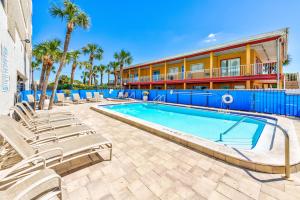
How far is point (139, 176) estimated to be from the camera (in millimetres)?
2797

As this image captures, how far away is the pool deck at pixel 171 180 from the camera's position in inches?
91.2

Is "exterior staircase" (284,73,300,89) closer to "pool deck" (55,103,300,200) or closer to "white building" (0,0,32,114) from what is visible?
"pool deck" (55,103,300,200)

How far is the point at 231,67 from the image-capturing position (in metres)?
15.3

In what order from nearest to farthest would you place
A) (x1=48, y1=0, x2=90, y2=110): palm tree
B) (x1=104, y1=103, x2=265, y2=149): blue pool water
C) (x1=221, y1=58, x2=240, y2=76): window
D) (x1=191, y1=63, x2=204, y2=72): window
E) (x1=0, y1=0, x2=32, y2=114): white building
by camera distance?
1. (x1=0, y1=0, x2=32, y2=114): white building
2. (x1=104, y1=103, x2=265, y2=149): blue pool water
3. (x1=48, y1=0, x2=90, y2=110): palm tree
4. (x1=221, y1=58, x2=240, y2=76): window
5. (x1=191, y1=63, x2=204, y2=72): window

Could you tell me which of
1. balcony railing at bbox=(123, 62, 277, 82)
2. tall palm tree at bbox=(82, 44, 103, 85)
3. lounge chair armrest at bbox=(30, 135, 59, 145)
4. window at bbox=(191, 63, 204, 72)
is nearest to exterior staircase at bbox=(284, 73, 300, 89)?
balcony railing at bbox=(123, 62, 277, 82)

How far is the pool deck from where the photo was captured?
232 cm

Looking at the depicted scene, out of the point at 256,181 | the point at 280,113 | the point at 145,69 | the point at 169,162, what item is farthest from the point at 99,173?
the point at 145,69

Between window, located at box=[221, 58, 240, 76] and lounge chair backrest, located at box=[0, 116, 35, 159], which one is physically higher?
window, located at box=[221, 58, 240, 76]

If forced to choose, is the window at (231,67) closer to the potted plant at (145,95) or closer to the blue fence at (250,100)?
the blue fence at (250,100)

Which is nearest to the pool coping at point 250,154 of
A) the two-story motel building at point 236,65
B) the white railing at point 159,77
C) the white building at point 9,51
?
the white building at point 9,51

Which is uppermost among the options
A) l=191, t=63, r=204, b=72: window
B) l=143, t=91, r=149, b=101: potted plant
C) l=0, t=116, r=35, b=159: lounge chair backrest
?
l=191, t=63, r=204, b=72: window

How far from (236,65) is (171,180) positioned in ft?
55.4

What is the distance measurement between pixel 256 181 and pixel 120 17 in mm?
23838

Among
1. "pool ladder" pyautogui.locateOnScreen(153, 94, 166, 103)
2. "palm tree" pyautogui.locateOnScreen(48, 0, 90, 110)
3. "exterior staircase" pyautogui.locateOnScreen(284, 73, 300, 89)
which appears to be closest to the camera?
"palm tree" pyautogui.locateOnScreen(48, 0, 90, 110)
